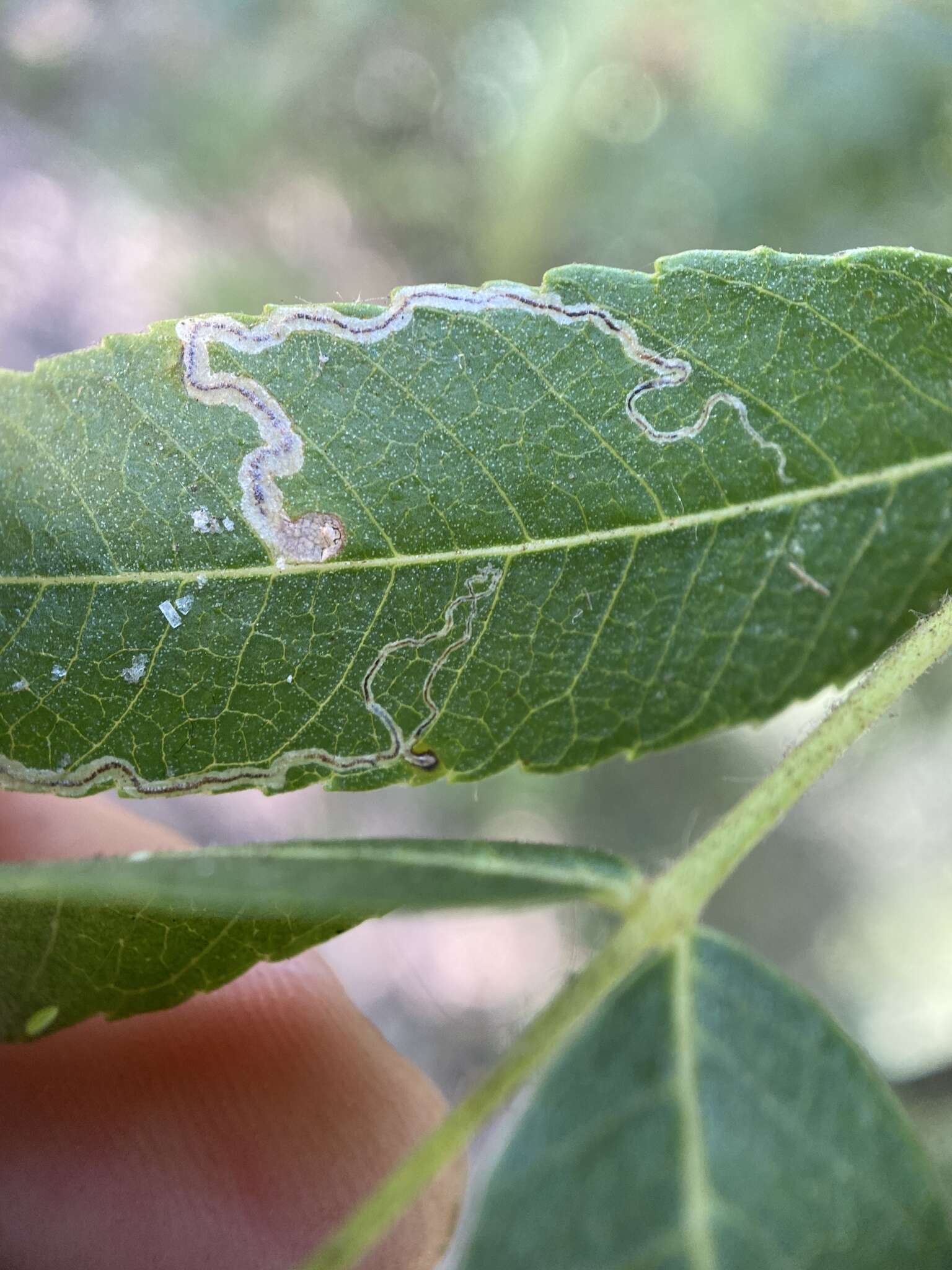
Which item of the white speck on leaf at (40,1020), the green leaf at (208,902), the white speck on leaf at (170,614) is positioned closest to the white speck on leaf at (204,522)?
the white speck on leaf at (170,614)

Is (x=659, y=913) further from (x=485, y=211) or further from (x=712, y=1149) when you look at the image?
(x=485, y=211)

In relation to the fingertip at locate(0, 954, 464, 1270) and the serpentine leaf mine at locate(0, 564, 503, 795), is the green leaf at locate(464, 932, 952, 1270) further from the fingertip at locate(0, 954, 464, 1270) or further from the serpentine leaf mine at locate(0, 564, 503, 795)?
the fingertip at locate(0, 954, 464, 1270)

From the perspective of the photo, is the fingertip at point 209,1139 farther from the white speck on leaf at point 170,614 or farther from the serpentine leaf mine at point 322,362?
the serpentine leaf mine at point 322,362

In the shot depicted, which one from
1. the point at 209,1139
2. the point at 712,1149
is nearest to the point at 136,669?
the point at 712,1149

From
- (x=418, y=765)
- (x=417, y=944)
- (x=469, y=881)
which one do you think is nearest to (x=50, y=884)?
(x=469, y=881)

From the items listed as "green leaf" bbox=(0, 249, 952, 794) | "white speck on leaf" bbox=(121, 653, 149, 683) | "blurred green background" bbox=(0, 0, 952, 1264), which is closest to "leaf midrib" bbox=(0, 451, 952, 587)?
"green leaf" bbox=(0, 249, 952, 794)

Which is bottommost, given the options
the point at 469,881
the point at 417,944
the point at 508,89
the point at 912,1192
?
the point at 912,1192

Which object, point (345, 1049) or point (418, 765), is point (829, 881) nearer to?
point (345, 1049)
